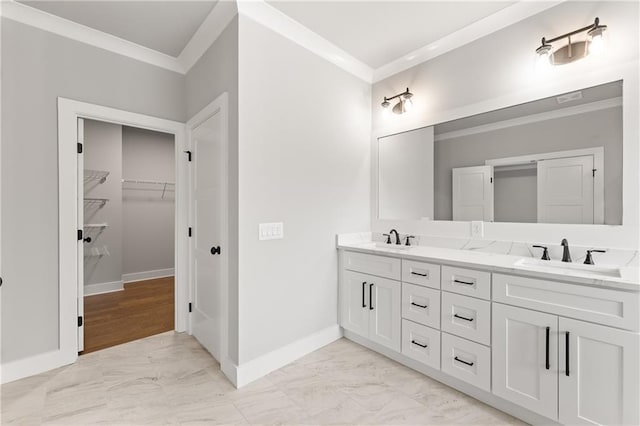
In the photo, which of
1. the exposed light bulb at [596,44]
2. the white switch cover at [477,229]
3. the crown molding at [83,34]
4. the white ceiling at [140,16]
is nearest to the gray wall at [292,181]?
the white ceiling at [140,16]

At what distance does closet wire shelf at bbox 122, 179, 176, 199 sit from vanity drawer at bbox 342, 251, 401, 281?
159 inches

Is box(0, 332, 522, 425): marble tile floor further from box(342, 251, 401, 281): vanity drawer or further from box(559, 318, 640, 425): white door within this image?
box(342, 251, 401, 281): vanity drawer

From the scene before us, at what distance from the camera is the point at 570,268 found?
5.59 feet

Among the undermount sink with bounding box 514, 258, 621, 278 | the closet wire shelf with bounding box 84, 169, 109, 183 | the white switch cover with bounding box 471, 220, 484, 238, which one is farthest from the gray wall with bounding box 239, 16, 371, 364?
the closet wire shelf with bounding box 84, 169, 109, 183

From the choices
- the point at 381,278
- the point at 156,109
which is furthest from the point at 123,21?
the point at 381,278

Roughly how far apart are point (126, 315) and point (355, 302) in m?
2.71

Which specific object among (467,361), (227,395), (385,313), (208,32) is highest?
(208,32)

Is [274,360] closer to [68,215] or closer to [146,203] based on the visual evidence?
[68,215]

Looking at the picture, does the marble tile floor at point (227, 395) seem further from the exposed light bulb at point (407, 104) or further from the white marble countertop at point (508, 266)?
the exposed light bulb at point (407, 104)

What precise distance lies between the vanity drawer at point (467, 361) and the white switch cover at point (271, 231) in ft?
4.59

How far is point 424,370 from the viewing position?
218cm

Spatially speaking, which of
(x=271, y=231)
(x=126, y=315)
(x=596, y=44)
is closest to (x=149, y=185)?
(x=126, y=315)

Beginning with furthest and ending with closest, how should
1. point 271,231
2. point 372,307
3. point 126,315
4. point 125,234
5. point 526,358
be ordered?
point 125,234 → point 126,315 → point 372,307 → point 271,231 → point 526,358

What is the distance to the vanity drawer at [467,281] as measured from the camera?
182cm
